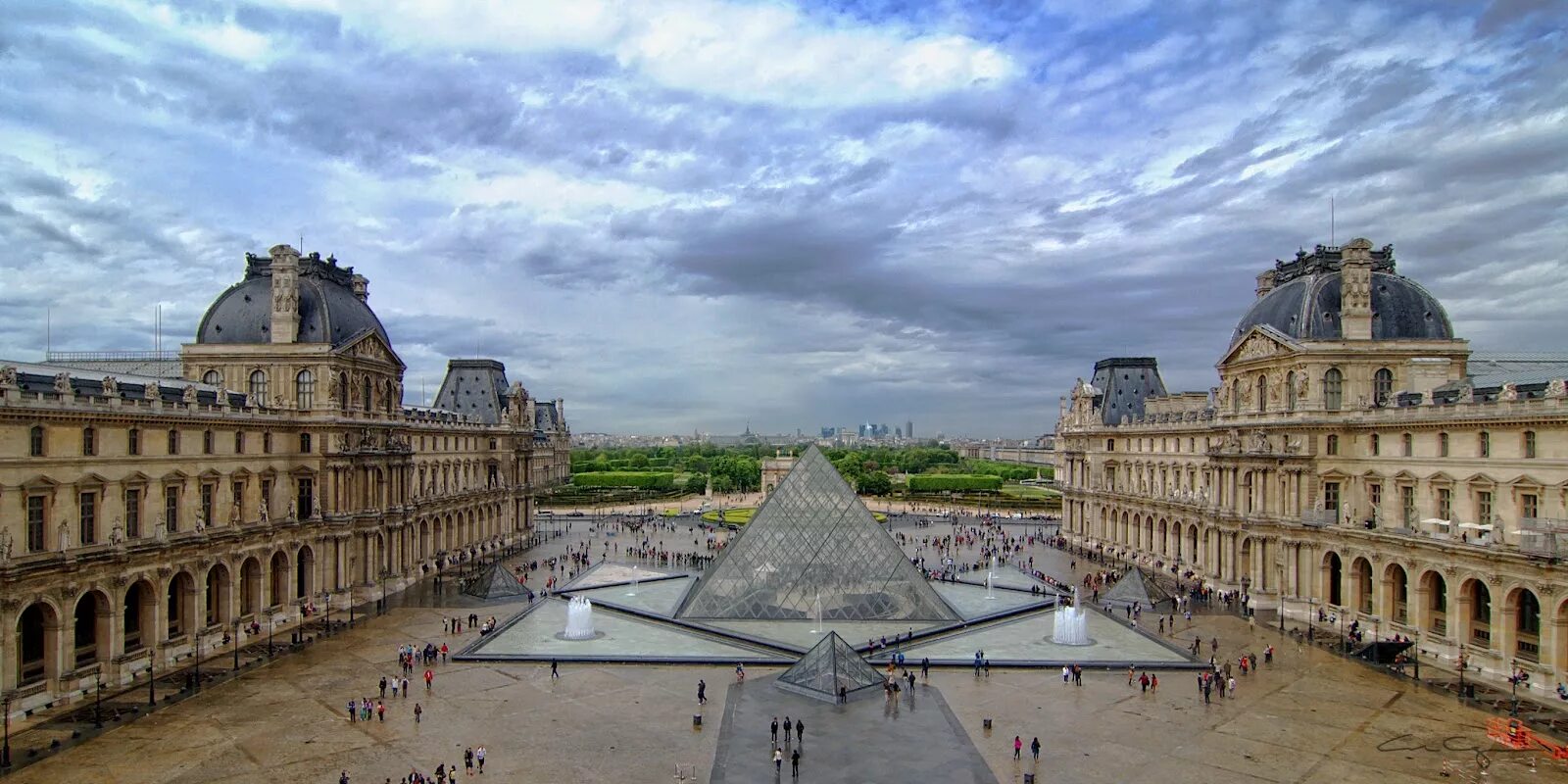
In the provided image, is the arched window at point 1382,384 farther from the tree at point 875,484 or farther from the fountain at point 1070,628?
the tree at point 875,484

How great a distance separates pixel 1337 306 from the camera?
4312cm

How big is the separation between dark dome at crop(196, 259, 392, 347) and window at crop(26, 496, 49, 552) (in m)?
16.3

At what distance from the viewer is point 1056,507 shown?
102 meters

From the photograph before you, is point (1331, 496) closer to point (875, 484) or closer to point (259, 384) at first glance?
point (259, 384)

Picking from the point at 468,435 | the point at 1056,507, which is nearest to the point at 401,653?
the point at 468,435

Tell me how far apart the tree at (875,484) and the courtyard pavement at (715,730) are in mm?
81230

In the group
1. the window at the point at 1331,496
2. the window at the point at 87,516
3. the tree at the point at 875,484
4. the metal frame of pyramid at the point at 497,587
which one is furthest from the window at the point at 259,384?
the tree at the point at 875,484

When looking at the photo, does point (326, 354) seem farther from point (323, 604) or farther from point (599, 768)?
point (599, 768)

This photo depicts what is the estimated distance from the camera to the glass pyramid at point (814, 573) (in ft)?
131

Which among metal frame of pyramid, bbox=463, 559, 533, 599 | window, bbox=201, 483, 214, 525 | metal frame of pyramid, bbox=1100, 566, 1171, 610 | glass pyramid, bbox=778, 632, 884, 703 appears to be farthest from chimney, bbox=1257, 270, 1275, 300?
window, bbox=201, 483, 214, 525

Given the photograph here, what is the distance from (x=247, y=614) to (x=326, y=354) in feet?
37.9

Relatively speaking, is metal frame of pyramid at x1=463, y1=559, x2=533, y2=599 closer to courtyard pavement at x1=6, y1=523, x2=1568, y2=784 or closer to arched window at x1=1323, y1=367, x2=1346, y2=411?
courtyard pavement at x1=6, y1=523, x2=1568, y2=784

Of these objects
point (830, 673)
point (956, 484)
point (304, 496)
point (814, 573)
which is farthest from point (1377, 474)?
point (956, 484)

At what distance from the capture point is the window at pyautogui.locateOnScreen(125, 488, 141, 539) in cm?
3173
